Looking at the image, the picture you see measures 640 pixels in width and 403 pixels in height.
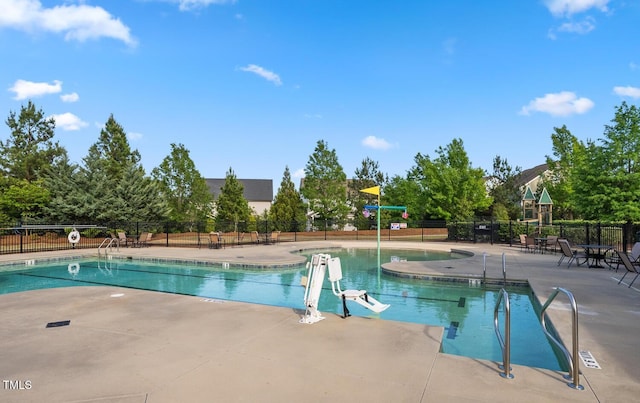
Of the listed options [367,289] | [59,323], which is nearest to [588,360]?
[367,289]

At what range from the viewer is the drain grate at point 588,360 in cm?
390

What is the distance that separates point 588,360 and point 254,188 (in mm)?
53301

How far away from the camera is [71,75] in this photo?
54.2 feet

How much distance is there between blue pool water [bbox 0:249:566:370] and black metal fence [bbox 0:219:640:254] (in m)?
6.04

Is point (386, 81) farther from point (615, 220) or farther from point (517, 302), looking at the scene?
point (517, 302)

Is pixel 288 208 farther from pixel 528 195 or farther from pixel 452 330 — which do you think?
pixel 452 330

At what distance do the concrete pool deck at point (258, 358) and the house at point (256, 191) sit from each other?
46854 millimetres

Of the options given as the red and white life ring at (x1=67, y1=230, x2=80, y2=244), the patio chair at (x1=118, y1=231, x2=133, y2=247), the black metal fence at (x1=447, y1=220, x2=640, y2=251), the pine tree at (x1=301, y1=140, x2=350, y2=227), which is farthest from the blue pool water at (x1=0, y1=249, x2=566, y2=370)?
the pine tree at (x1=301, y1=140, x2=350, y2=227)

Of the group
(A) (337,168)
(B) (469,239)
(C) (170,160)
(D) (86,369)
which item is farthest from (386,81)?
(D) (86,369)

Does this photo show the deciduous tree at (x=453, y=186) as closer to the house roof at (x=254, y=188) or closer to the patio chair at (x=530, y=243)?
the patio chair at (x=530, y=243)

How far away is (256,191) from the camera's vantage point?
5525 cm

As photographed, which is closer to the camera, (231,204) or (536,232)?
(536,232)

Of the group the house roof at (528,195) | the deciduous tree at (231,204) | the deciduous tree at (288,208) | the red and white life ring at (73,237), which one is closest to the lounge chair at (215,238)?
the red and white life ring at (73,237)

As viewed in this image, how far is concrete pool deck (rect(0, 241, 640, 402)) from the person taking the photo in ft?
10.7
